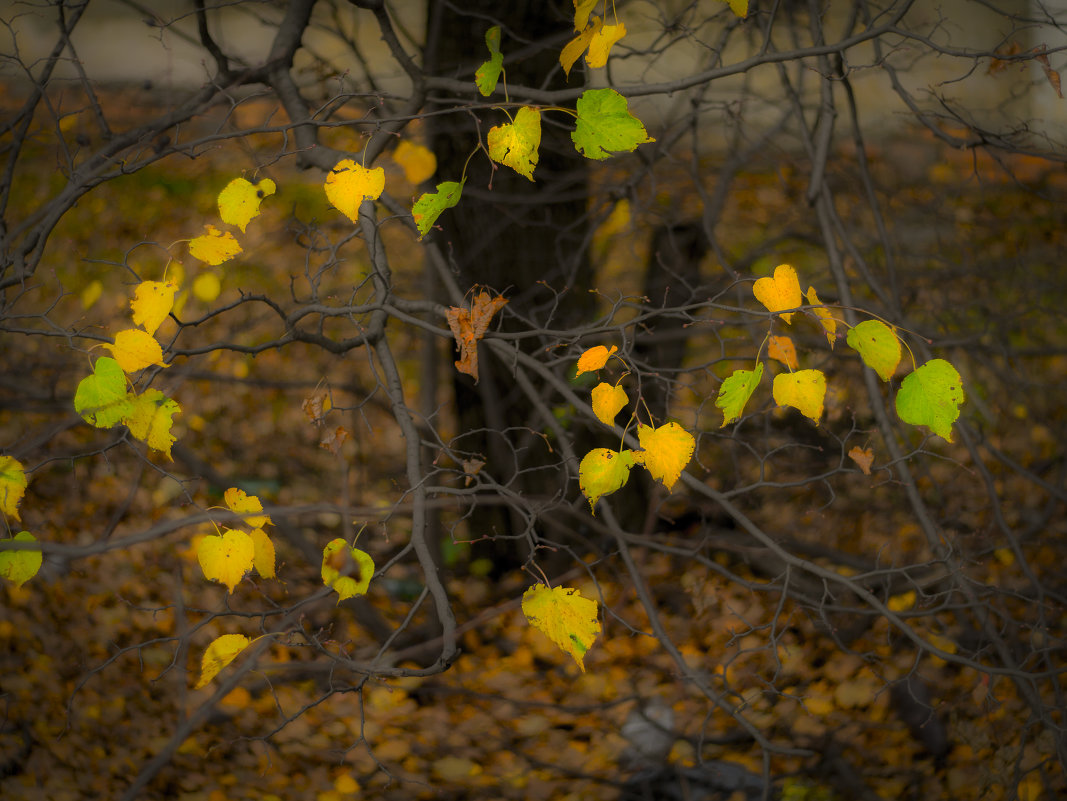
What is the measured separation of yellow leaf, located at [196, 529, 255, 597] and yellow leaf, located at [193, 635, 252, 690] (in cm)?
10

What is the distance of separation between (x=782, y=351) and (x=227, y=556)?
1124 millimetres

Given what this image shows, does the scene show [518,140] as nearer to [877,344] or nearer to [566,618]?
[877,344]

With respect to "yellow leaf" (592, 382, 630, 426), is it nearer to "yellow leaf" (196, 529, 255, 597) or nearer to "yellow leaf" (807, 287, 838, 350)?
"yellow leaf" (807, 287, 838, 350)

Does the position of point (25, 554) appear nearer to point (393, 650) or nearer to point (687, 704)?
point (393, 650)

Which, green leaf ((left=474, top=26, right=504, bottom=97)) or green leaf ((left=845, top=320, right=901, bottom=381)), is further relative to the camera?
green leaf ((left=474, top=26, right=504, bottom=97))

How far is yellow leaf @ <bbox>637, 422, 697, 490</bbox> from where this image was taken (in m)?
1.48

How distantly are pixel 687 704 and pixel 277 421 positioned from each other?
264cm

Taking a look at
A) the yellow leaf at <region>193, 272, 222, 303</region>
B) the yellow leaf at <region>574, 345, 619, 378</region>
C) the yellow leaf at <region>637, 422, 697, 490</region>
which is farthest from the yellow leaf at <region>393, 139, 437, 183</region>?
the yellow leaf at <region>193, 272, 222, 303</region>

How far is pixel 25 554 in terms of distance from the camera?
5.19ft

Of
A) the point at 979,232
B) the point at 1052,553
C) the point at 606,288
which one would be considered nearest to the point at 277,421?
the point at 606,288

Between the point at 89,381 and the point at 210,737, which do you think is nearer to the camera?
the point at 89,381

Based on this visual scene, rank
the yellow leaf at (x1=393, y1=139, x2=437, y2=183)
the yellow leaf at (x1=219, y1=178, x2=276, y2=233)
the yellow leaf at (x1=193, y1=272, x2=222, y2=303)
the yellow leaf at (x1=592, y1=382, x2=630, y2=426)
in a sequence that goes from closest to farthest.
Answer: the yellow leaf at (x1=592, y1=382, x2=630, y2=426) < the yellow leaf at (x1=219, y1=178, x2=276, y2=233) < the yellow leaf at (x1=393, y1=139, x2=437, y2=183) < the yellow leaf at (x1=193, y1=272, x2=222, y2=303)

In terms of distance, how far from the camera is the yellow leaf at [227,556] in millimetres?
1592

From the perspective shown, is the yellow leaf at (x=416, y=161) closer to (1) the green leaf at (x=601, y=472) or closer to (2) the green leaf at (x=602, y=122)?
(2) the green leaf at (x=602, y=122)
